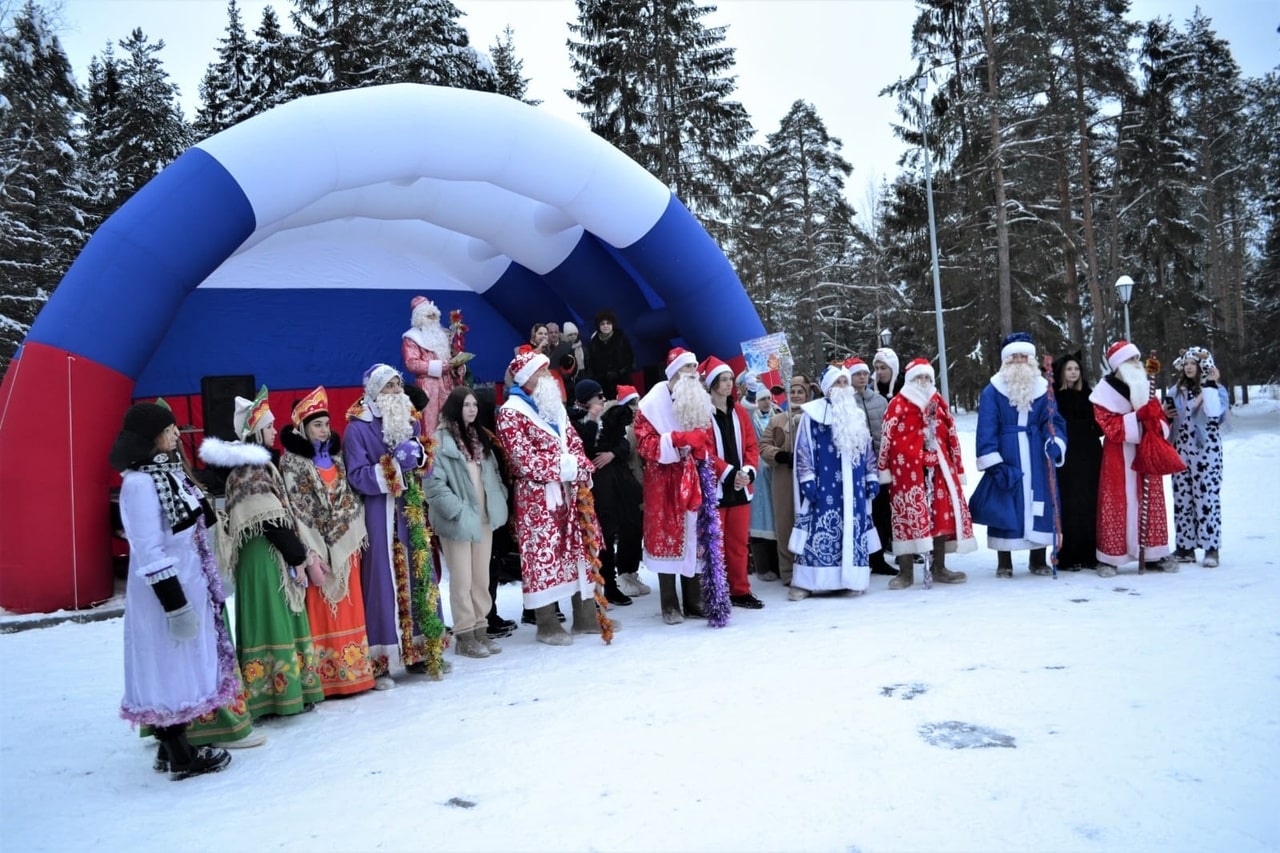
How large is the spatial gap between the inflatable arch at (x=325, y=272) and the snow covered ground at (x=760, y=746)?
5.55ft

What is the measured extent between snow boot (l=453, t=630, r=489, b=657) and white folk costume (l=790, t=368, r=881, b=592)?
93.2 inches

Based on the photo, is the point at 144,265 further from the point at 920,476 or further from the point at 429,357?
the point at 920,476

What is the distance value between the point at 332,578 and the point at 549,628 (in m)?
1.55

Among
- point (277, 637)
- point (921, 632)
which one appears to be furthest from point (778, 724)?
point (277, 637)

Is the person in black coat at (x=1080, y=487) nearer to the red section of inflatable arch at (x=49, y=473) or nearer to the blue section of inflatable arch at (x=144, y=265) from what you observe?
the blue section of inflatable arch at (x=144, y=265)

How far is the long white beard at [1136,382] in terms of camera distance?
641 centimetres

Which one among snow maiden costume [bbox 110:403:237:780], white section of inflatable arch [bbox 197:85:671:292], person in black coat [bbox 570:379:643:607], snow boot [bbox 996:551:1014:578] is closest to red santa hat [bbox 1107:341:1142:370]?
snow boot [bbox 996:551:1014:578]

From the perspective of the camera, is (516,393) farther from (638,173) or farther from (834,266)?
(834,266)

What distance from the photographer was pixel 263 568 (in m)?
4.24

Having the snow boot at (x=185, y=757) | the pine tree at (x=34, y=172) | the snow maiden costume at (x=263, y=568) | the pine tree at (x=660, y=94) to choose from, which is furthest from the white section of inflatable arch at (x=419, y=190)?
the pine tree at (x=660, y=94)

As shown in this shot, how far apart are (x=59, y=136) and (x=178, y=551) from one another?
61.1ft

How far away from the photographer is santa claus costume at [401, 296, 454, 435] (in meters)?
8.29

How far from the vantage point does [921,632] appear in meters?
5.13

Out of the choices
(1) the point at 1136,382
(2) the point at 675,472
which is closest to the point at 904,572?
(2) the point at 675,472
